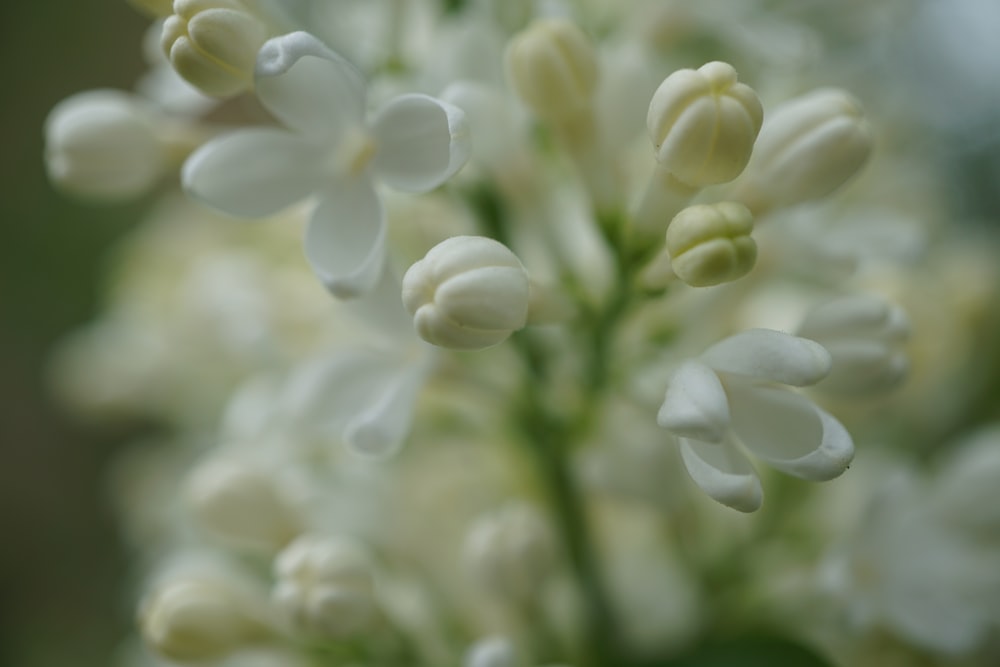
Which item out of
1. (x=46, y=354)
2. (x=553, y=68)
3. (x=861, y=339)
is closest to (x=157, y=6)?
(x=553, y=68)

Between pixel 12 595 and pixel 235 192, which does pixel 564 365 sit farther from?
pixel 12 595

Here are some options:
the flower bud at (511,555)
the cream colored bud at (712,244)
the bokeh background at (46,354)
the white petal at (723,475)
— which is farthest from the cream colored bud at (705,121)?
the bokeh background at (46,354)

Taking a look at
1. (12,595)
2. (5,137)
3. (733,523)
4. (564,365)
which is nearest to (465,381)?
(564,365)

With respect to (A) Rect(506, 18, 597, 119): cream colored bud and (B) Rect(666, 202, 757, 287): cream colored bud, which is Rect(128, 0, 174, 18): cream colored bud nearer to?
(A) Rect(506, 18, 597, 119): cream colored bud

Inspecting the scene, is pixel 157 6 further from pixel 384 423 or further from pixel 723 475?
pixel 723 475

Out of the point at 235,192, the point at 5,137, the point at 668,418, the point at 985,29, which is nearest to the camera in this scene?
the point at 668,418

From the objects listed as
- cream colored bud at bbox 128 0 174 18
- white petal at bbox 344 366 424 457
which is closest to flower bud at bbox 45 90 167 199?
cream colored bud at bbox 128 0 174 18

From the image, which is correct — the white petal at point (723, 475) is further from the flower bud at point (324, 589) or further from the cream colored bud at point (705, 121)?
the flower bud at point (324, 589)
